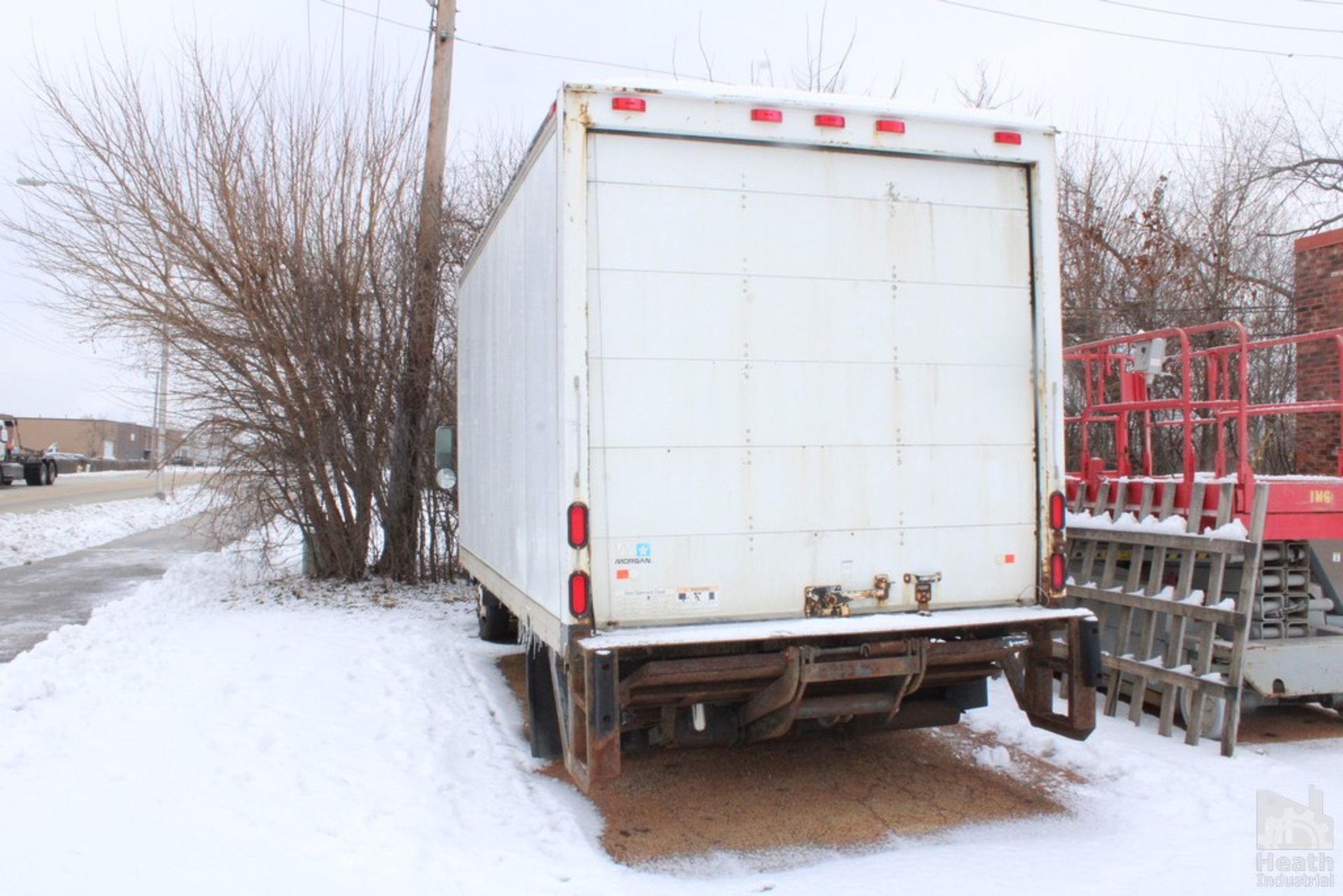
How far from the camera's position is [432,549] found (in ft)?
40.8

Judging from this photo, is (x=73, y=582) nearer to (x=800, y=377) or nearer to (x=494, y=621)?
(x=494, y=621)

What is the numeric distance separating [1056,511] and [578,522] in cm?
241

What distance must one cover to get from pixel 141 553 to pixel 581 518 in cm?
1573

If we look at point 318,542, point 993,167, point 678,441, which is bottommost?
point 318,542

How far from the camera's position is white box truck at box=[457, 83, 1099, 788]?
4.49 meters

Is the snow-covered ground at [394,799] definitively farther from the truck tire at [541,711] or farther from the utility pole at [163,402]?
the utility pole at [163,402]

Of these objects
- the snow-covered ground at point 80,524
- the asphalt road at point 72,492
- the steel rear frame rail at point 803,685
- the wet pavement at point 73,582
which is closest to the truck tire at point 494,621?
the steel rear frame rail at point 803,685

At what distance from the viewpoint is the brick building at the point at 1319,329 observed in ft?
37.9

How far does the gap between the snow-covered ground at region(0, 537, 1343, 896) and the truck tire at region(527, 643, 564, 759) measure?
0.56 ft

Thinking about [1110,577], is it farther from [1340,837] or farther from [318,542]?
[318,542]

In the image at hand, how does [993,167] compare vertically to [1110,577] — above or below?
above

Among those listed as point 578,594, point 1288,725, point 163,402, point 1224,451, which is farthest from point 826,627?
point 163,402

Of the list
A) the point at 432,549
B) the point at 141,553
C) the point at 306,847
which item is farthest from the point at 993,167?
the point at 141,553

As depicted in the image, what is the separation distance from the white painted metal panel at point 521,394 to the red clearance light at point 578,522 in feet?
0.18
